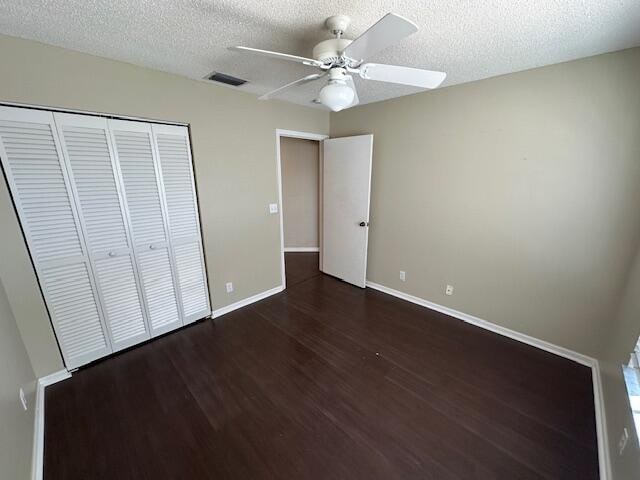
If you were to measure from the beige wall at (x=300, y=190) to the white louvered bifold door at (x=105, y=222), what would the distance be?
2.99 meters

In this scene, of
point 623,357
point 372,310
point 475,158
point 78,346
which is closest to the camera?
point 623,357

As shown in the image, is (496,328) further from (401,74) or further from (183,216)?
(183,216)

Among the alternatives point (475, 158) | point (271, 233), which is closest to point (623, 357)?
point (475, 158)

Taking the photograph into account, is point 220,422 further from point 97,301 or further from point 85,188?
point 85,188

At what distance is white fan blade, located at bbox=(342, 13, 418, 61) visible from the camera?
92 centimetres

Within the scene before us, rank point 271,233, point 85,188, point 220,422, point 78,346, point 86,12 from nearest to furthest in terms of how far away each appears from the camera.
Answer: point 86,12, point 220,422, point 85,188, point 78,346, point 271,233

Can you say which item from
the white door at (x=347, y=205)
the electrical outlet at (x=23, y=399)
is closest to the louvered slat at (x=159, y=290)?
the electrical outlet at (x=23, y=399)

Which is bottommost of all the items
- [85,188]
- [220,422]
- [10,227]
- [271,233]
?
[220,422]

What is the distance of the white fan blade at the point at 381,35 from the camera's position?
36.4 inches

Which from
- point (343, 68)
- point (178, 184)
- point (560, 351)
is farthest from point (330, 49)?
point (560, 351)

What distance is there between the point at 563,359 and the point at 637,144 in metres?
1.66

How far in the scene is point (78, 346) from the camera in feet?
6.63

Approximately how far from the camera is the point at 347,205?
Result: 341cm

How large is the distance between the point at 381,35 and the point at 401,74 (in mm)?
423
